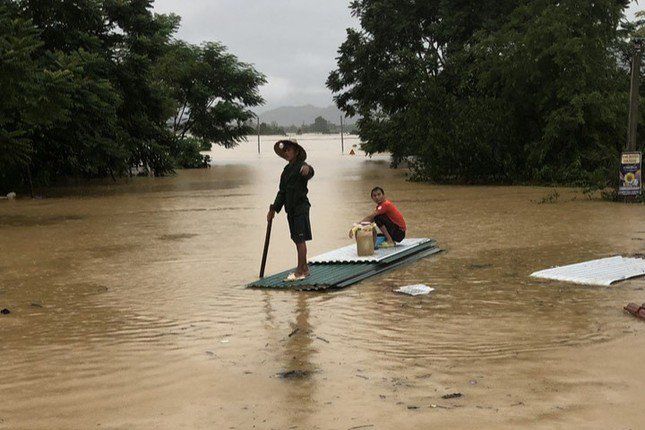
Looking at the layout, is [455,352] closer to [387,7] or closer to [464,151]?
[464,151]

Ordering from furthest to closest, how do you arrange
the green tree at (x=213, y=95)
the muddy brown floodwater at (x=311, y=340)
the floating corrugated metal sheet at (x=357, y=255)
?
the green tree at (x=213, y=95), the floating corrugated metal sheet at (x=357, y=255), the muddy brown floodwater at (x=311, y=340)

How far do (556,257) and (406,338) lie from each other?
4930mm

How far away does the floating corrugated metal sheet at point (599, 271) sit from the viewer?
28.4ft

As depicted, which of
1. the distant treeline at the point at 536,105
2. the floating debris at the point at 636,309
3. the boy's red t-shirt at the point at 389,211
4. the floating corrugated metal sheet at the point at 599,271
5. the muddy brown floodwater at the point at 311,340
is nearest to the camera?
the muddy brown floodwater at the point at 311,340

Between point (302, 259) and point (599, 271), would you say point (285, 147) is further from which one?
point (599, 271)

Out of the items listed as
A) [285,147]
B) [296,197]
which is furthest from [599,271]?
[285,147]

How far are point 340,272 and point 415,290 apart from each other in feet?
4.16

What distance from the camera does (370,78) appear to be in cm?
4009

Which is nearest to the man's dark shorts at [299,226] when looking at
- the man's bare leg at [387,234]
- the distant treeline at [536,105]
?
the man's bare leg at [387,234]

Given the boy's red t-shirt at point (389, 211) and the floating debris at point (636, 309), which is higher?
the boy's red t-shirt at point (389, 211)

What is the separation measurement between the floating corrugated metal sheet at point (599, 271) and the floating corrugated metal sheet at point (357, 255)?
1.98m

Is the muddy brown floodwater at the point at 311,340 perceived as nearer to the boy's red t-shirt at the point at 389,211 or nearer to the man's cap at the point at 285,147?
the boy's red t-shirt at the point at 389,211

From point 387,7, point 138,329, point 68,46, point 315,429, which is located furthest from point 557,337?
point 387,7

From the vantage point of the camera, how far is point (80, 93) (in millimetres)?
24766
